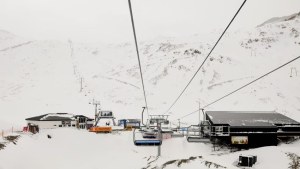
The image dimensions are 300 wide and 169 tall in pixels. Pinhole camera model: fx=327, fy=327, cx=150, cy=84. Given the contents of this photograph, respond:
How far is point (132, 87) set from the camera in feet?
359

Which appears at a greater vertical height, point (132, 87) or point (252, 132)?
point (132, 87)

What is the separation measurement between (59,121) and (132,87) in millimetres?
49507

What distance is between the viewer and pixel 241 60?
122000 mm

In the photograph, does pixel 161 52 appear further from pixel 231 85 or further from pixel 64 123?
pixel 64 123

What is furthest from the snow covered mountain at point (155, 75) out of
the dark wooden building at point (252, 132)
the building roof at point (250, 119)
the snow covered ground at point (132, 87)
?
the dark wooden building at point (252, 132)

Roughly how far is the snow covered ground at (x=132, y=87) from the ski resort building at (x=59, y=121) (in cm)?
703

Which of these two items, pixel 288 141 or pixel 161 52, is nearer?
pixel 288 141

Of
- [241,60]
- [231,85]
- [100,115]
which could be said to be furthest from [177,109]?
[241,60]

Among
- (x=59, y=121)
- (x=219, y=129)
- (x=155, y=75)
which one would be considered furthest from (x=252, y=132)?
(x=155, y=75)

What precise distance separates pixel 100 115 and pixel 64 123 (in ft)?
23.2

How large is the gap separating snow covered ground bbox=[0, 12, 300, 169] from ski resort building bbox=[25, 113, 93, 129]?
23.1 feet

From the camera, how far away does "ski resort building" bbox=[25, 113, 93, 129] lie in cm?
6069

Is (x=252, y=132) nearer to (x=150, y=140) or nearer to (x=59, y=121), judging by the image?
(x=150, y=140)

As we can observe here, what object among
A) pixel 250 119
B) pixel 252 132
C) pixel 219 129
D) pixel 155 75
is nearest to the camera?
pixel 252 132
